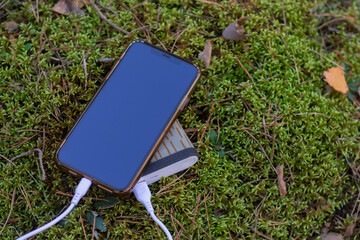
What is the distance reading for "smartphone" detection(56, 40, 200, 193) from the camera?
1.93 metres

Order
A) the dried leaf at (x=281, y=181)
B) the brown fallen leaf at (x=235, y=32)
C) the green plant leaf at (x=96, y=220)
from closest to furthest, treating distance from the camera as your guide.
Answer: the green plant leaf at (x=96, y=220), the dried leaf at (x=281, y=181), the brown fallen leaf at (x=235, y=32)

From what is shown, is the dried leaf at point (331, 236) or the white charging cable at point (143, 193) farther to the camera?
the dried leaf at point (331, 236)

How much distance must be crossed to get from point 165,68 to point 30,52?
3.10 ft

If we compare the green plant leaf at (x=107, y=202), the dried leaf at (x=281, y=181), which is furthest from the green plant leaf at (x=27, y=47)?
the dried leaf at (x=281, y=181)

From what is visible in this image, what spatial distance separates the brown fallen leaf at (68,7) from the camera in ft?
8.21

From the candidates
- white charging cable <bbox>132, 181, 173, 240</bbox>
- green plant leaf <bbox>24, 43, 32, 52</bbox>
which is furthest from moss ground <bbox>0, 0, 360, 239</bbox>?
white charging cable <bbox>132, 181, 173, 240</bbox>

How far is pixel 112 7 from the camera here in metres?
2.57

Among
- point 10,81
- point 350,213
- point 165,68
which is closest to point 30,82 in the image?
point 10,81

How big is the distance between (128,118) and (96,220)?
61cm

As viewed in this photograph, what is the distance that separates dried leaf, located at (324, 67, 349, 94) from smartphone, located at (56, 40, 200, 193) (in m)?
1.04

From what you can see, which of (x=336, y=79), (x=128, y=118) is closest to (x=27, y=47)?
(x=128, y=118)

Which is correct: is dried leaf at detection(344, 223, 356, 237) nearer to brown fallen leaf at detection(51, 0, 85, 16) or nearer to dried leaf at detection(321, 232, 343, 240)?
dried leaf at detection(321, 232, 343, 240)

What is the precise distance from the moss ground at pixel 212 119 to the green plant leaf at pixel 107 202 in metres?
0.04

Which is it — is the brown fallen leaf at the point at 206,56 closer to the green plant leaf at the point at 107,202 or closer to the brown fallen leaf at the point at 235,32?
the brown fallen leaf at the point at 235,32
